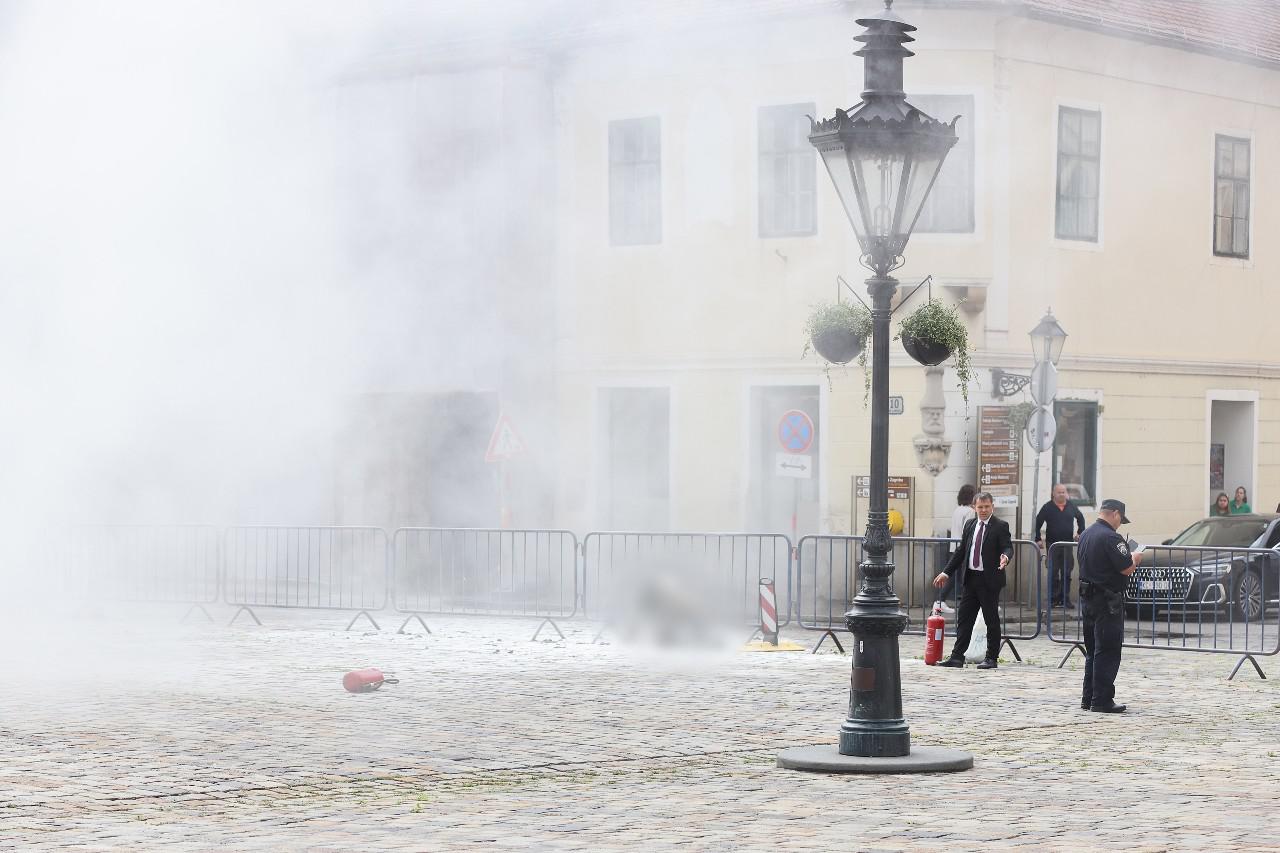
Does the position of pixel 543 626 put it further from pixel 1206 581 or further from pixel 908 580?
pixel 1206 581

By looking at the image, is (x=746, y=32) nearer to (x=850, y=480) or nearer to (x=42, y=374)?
(x=850, y=480)

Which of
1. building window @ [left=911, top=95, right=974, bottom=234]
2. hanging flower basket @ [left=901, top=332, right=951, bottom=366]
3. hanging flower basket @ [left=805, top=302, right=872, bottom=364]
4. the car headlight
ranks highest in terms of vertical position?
building window @ [left=911, top=95, right=974, bottom=234]

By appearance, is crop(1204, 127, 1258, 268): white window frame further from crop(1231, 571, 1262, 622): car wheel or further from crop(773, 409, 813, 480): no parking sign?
crop(1231, 571, 1262, 622): car wheel

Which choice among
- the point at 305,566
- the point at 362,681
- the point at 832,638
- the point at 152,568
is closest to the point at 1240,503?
the point at 832,638

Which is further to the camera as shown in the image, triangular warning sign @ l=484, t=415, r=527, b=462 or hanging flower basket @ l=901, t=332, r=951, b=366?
triangular warning sign @ l=484, t=415, r=527, b=462

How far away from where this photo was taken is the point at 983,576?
14.3 metres

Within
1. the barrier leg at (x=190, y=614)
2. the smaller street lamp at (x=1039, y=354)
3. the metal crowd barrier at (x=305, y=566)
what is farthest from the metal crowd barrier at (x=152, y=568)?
the smaller street lamp at (x=1039, y=354)

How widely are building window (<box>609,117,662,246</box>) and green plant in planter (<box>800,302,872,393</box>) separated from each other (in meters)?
2.80

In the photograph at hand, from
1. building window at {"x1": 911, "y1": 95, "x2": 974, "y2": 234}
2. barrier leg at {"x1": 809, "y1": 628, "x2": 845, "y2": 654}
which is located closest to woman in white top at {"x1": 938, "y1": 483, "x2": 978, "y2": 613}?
barrier leg at {"x1": 809, "y1": 628, "x2": 845, "y2": 654}

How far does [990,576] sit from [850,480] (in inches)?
240

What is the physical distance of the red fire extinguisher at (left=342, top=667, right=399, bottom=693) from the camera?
12086 mm

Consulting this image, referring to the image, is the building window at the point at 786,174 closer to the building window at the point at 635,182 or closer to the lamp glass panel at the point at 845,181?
the building window at the point at 635,182

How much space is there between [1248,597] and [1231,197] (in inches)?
369

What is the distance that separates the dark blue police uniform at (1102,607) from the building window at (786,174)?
8923mm
